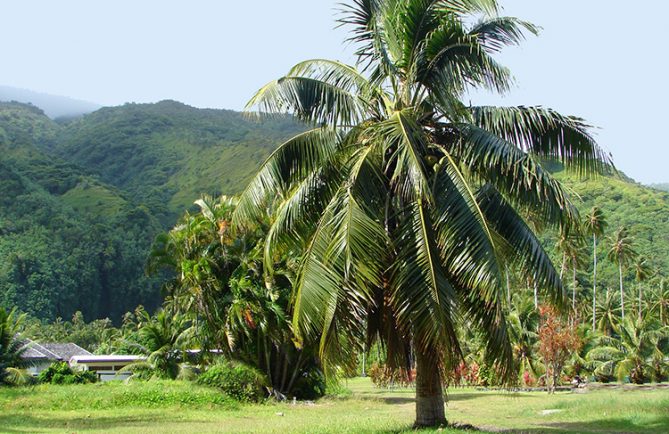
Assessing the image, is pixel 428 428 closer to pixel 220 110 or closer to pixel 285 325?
pixel 285 325

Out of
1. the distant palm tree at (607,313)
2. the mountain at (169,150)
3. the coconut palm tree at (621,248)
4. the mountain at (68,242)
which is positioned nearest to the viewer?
the coconut palm tree at (621,248)

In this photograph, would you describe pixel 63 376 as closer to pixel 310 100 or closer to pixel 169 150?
pixel 310 100

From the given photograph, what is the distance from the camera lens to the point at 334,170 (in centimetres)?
1470

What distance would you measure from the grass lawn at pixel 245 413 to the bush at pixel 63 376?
2.42 meters

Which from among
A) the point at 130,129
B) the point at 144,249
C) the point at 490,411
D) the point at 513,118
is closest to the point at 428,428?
the point at 513,118

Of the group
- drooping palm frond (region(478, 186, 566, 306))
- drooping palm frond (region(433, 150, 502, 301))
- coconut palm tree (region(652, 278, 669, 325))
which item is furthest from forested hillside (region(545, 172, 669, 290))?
drooping palm frond (region(433, 150, 502, 301))

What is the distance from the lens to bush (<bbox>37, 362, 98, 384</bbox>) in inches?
1158

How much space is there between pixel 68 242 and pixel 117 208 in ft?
38.3

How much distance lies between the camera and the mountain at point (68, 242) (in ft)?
318

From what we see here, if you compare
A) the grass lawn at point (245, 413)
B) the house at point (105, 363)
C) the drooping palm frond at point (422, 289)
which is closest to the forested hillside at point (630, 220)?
the house at point (105, 363)

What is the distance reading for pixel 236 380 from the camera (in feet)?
89.2

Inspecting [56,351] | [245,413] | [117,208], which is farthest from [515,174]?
[117,208]

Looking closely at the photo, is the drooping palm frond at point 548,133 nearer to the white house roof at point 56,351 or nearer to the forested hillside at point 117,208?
the white house roof at point 56,351

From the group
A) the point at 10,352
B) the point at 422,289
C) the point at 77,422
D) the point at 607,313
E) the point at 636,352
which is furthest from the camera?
the point at 607,313
